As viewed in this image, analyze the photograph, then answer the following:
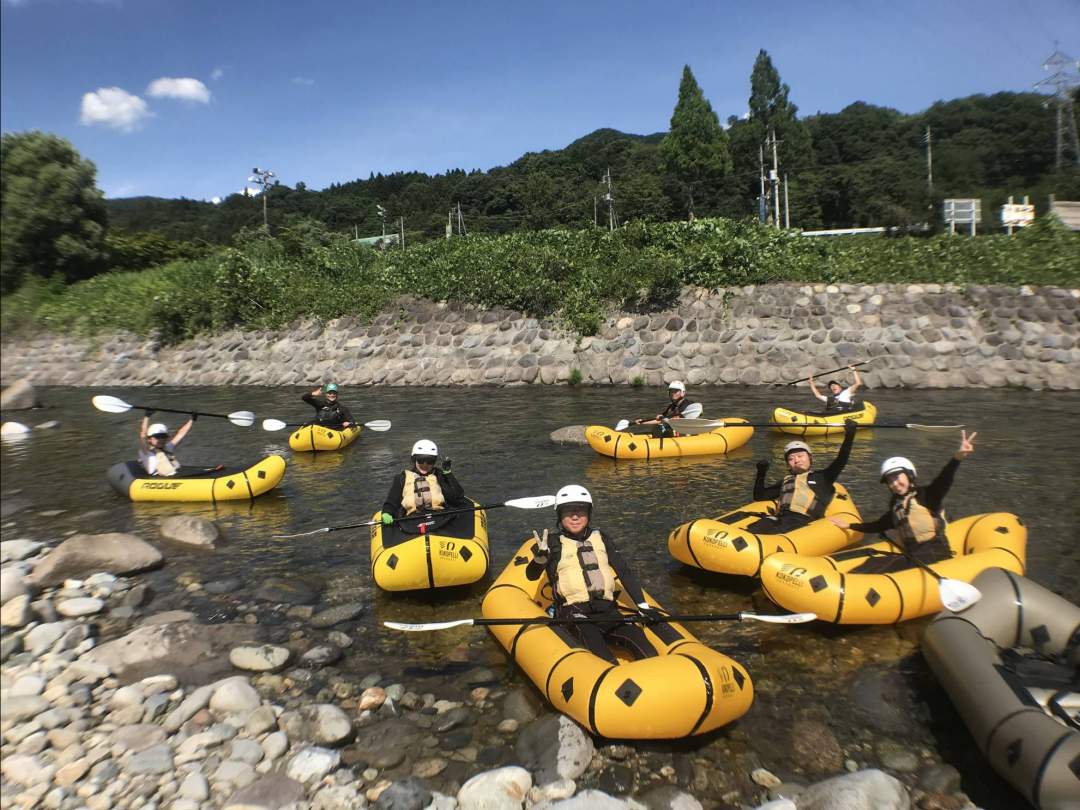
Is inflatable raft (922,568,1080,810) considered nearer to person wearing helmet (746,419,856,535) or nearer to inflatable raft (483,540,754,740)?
inflatable raft (483,540,754,740)

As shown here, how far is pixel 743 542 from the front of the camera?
652cm

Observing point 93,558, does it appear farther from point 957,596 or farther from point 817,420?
point 817,420

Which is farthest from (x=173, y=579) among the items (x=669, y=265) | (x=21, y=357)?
(x=669, y=265)

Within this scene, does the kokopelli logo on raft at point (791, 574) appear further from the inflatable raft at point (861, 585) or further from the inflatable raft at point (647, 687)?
the inflatable raft at point (647, 687)

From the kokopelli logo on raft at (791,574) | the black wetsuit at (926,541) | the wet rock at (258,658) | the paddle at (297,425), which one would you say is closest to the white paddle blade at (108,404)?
the paddle at (297,425)

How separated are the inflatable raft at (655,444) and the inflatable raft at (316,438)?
4.70 metres

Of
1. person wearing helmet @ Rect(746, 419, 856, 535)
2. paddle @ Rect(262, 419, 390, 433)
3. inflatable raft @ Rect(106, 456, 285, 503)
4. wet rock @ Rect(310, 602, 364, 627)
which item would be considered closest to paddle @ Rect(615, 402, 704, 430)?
paddle @ Rect(262, 419, 390, 433)

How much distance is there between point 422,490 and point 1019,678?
5.25 meters

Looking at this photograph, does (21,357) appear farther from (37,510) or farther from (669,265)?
(669,265)

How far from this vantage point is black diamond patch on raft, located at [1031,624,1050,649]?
4.85 m

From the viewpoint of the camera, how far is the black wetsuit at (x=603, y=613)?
4.95 meters

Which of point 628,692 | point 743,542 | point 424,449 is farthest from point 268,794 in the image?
point 743,542

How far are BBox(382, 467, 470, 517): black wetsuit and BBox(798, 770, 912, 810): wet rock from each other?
4.46 m

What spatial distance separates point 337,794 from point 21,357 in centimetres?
507
